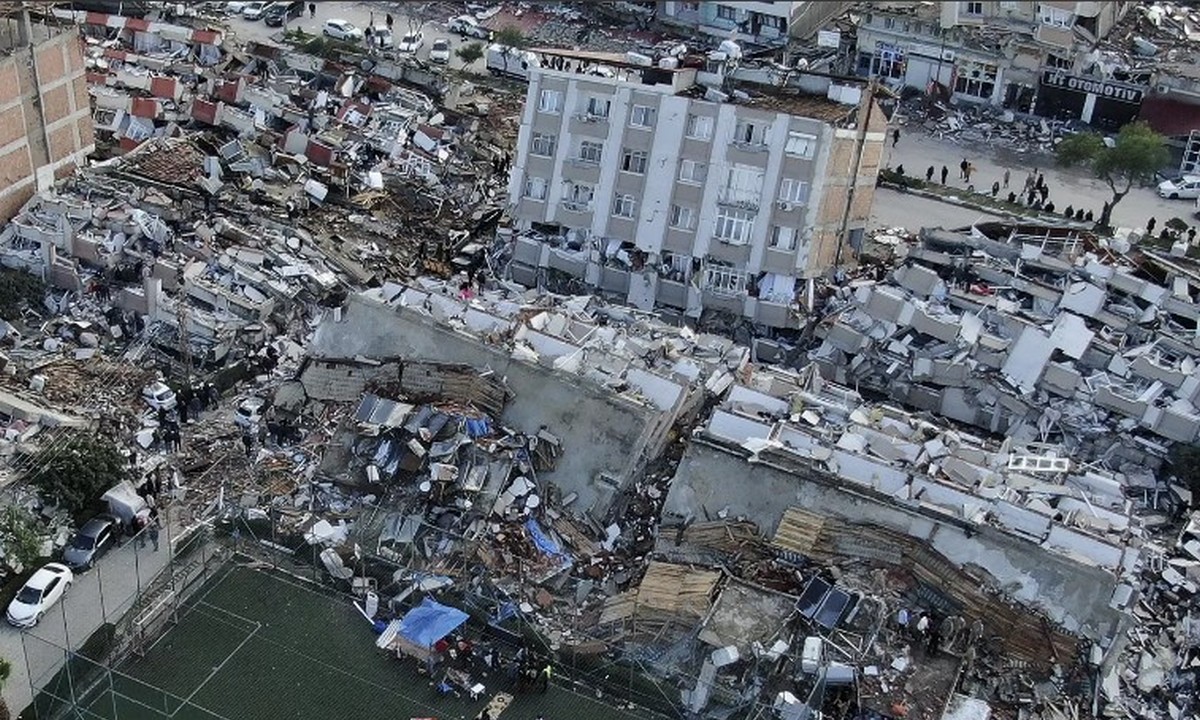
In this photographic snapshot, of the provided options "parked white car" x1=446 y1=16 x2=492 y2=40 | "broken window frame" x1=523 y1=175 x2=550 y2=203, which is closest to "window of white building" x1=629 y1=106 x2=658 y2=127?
"broken window frame" x1=523 y1=175 x2=550 y2=203

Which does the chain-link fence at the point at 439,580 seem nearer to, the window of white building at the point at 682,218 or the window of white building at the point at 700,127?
the window of white building at the point at 682,218

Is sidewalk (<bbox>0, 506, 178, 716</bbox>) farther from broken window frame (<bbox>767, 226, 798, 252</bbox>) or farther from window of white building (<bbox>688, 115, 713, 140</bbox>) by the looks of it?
broken window frame (<bbox>767, 226, 798, 252</bbox>)

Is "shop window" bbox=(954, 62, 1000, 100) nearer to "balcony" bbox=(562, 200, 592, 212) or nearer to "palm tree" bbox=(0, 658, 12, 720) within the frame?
"balcony" bbox=(562, 200, 592, 212)

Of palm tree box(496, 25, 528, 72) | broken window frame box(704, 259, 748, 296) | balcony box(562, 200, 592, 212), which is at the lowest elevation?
broken window frame box(704, 259, 748, 296)

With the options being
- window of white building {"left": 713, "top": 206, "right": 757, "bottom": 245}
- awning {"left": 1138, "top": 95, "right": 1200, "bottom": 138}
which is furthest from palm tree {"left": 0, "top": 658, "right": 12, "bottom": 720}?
awning {"left": 1138, "top": 95, "right": 1200, "bottom": 138}

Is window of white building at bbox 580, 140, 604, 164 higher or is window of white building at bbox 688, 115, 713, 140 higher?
window of white building at bbox 688, 115, 713, 140

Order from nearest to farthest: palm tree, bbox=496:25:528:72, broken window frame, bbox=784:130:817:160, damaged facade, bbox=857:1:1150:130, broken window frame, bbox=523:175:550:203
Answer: broken window frame, bbox=784:130:817:160 < broken window frame, bbox=523:175:550:203 < damaged facade, bbox=857:1:1150:130 < palm tree, bbox=496:25:528:72

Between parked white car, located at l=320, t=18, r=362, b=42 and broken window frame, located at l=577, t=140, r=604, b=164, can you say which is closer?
broken window frame, located at l=577, t=140, r=604, b=164

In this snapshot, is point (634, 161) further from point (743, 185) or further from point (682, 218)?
point (743, 185)

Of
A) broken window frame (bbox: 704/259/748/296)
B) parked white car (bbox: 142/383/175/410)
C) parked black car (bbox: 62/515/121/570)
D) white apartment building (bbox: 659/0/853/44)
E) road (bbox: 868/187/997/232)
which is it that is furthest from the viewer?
white apartment building (bbox: 659/0/853/44)
